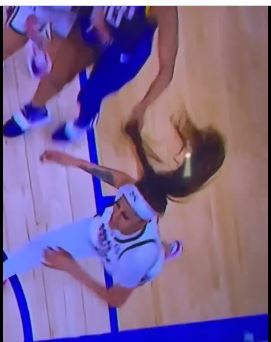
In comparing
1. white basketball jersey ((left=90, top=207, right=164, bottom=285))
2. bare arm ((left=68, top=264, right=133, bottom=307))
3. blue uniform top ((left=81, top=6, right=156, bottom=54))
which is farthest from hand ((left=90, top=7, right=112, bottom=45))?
bare arm ((left=68, top=264, right=133, bottom=307))

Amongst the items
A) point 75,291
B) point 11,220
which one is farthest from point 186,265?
point 11,220

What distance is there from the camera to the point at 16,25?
1.05m

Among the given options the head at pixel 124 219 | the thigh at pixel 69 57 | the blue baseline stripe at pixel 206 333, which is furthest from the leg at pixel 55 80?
the blue baseline stripe at pixel 206 333

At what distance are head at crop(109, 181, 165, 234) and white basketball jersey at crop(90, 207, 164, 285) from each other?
0.03ft

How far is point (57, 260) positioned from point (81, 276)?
0.06m

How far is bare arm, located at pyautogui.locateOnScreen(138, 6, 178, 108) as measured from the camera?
1079mm

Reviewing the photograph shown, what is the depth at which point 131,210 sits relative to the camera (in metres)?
1.07

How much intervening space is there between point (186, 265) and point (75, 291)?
0.75ft

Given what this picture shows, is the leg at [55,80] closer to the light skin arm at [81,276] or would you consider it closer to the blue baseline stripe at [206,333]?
the light skin arm at [81,276]

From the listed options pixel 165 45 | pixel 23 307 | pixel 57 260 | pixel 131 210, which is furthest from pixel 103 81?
pixel 23 307

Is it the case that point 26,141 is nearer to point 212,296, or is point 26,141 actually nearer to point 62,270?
point 62,270

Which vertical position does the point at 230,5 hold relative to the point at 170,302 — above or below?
above

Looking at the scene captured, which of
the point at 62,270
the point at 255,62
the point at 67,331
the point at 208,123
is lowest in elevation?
the point at 67,331

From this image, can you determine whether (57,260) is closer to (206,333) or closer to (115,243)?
(115,243)
